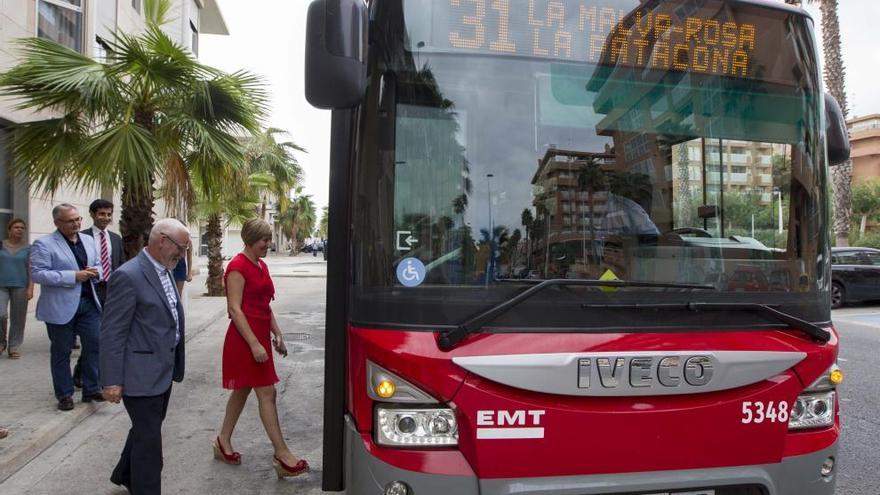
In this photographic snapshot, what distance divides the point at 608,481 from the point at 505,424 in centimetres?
48

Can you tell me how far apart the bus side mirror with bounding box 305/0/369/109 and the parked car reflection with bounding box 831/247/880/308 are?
15936 mm

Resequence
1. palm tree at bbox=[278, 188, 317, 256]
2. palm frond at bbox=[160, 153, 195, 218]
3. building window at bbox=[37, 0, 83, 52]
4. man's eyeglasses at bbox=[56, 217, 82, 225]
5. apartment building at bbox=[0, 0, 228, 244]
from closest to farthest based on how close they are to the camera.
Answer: man's eyeglasses at bbox=[56, 217, 82, 225]
palm frond at bbox=[160, 153, 195, 218]
apartment building at bbox=[0, 0, 228, 244]
building window at bbox=[37, 0, 83, 52]
palm tree at bbox=[278, 188, 317, 256]

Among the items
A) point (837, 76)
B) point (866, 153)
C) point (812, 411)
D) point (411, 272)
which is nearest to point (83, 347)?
point (411, 272)

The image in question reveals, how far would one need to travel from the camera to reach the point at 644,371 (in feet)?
7.58

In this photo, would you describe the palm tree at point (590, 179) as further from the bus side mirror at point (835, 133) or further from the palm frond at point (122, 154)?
the palm frond at point (122, 154)

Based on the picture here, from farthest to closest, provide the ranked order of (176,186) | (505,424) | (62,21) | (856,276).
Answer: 1. (856,276)
2. (62,21)
3. (176,186)
4. (505,424)

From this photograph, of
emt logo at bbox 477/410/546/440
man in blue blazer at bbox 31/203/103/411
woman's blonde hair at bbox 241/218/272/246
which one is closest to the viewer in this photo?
emt logo at bbox 477/410/546/440

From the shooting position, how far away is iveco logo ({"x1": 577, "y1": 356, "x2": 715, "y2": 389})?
2.26 meters

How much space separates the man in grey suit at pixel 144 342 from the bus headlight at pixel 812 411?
9.86 feet

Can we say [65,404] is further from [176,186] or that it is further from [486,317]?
[486,317]

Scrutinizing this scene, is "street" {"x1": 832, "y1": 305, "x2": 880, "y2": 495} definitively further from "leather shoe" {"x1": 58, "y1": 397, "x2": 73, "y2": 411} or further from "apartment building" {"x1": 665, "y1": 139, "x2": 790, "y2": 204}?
"leather shoe" {"x1": 58, "y1": 397, "x2": 73, "y2": 411}

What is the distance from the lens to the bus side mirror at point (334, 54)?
2363mm

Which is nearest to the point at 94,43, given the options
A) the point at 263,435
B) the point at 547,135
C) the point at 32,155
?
the point at 32,155

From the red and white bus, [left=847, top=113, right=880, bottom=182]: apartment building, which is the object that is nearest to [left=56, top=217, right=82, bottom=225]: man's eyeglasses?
the red and white bus
